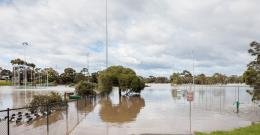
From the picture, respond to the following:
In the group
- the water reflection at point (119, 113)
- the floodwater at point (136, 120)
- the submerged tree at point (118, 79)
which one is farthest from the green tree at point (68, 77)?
the water reflection at point (119, 113)

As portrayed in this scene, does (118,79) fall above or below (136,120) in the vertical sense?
above

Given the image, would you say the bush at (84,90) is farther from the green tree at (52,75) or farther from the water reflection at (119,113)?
the green tree at (52,75)

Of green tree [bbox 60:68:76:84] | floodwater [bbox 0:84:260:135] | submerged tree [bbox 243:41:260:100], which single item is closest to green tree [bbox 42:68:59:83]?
green tree [bbox 60:68:76:84]

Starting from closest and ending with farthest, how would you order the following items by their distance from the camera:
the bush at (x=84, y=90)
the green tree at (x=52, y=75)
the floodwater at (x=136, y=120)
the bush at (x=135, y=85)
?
the floodwater at (x=136, y=120) < the bush at (x=84, y=90) < the bush at (x=135, y=85) < the green tree at (x=52, y=75)

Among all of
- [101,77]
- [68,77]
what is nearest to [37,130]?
[101,77]

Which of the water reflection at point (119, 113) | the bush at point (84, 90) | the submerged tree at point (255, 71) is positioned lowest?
the water reflection at point (119, 113)

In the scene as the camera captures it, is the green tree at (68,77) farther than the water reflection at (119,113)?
Yes

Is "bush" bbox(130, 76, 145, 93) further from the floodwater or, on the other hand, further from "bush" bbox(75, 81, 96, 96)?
the floodwater

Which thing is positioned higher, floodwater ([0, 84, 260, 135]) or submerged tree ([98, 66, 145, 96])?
submerged tree ([98, 66, 145, 96])

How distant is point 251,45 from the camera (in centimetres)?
2308

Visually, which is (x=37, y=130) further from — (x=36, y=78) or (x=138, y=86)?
(x=36, y=78)

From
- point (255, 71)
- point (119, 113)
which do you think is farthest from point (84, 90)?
point (255, 71)

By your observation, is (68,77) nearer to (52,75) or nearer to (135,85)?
(52,75)

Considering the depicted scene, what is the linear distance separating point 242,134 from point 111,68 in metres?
55.8
